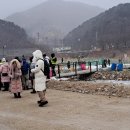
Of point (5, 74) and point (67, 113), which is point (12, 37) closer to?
point (5, 74)

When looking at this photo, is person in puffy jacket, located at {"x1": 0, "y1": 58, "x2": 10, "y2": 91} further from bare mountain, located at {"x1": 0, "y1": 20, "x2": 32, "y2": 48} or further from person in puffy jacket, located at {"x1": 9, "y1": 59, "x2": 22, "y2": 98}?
bare mountain, located at {"x1": 0, "y1": 20, "x2": 32, "y2": 48}

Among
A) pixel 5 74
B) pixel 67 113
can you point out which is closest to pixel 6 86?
pixel 5 74

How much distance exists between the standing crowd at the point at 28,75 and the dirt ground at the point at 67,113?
486 mm

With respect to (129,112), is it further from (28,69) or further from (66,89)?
(28,69)

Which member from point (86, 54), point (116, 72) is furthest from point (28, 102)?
point (86, 54)

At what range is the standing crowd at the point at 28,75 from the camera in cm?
1427

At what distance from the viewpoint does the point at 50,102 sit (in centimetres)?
1517

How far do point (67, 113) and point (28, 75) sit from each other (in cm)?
767

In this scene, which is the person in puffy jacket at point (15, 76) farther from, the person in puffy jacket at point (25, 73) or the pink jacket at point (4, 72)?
the pink jacket at point (4, 72)

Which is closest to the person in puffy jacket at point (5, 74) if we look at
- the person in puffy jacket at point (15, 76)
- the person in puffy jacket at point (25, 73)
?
the person in puffy jacket at point (25, 73)

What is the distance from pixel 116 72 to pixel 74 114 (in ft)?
107

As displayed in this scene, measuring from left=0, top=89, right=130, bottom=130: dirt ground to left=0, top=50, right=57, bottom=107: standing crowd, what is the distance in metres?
0.49

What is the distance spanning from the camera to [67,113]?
41.6 ft

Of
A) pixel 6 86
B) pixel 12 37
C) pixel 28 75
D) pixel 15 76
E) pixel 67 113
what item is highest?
pixel 12 37
